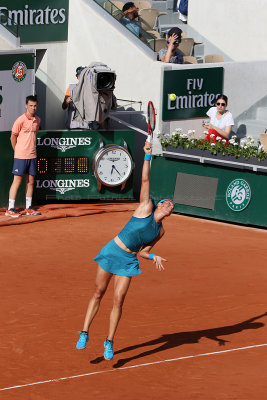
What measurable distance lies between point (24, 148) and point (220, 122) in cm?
439

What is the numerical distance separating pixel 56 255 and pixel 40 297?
2.49 meters

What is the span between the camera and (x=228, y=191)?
16875 millimetres

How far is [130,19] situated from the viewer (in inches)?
820

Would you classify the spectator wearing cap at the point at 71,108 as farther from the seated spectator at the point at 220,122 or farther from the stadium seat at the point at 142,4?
the stadium seat at the point at 142,4

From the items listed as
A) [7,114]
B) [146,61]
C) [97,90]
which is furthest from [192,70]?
[7,114]

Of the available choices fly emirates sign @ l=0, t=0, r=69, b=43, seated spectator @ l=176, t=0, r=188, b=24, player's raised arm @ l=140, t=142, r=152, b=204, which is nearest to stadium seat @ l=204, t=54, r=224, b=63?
seated spectator @ l=176, t=0, r=188, b=24

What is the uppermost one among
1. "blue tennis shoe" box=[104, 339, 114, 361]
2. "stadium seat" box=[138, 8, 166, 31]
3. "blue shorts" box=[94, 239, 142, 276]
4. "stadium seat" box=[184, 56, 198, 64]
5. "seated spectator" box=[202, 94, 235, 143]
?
"stadium seat" box=[138, 8, 166, 31]

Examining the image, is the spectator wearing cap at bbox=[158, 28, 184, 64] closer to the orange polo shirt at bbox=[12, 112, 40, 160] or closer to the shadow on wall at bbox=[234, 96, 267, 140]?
the shadow on wall at bbox=[234, 96, 267, 140]

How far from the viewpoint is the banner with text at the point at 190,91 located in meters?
19.1

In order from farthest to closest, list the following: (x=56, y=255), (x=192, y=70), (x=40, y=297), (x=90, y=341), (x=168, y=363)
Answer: (x=192, y=70)
(x=56, y=255)
(x=40, y=297)
(x=90, y=341)
(x=168, y=363)

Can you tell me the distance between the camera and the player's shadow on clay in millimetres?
9541

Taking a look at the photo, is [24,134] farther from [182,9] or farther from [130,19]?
[182,9]

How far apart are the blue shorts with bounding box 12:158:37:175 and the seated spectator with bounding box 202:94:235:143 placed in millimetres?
3776

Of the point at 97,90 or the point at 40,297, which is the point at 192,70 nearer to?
the point at 97,90
